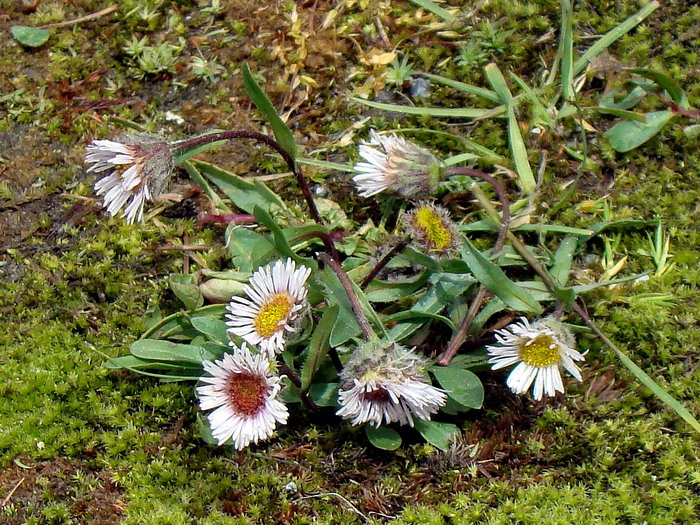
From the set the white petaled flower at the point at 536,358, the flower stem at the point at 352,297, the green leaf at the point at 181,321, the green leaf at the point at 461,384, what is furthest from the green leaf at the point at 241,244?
the white petaled flower at the point at 536,358

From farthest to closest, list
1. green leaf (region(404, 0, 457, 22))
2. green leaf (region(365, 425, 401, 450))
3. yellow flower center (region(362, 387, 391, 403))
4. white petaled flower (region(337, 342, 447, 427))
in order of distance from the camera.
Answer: green leaf (region(404, 0, 457, 22)) → green leaf (region(365, 425, 401, 450)) → yellow flower center (region(362, 387, 391, 403)) → white petaled flower (region(337, 342, 447, 427))

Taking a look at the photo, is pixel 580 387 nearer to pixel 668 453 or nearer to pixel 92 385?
pixel 668 453

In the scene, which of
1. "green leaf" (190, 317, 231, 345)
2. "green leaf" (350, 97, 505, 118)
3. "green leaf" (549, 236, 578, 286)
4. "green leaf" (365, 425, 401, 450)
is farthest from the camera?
"green leaf" (350, 97, 505, 118)

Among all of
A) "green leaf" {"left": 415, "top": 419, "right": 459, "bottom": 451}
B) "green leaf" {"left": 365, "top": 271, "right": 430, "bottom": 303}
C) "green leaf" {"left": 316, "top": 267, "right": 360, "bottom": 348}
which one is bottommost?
Answer: "green leaf" {"left": 415, "top": 419, "right": 459, "bottom": 451}

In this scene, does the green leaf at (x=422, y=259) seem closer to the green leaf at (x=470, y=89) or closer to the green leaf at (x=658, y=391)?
the green leaf at (x=658, y=391)

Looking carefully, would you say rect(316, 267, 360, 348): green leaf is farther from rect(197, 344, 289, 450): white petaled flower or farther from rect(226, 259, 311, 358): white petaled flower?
rect(197, 344, 289, 450): white petaled flower

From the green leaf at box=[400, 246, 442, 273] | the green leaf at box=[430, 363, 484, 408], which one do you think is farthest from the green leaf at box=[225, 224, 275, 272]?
the green leaf at box=[430, 363, 484, 408]

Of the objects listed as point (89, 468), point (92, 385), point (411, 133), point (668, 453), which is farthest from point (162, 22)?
point (668, 453)
